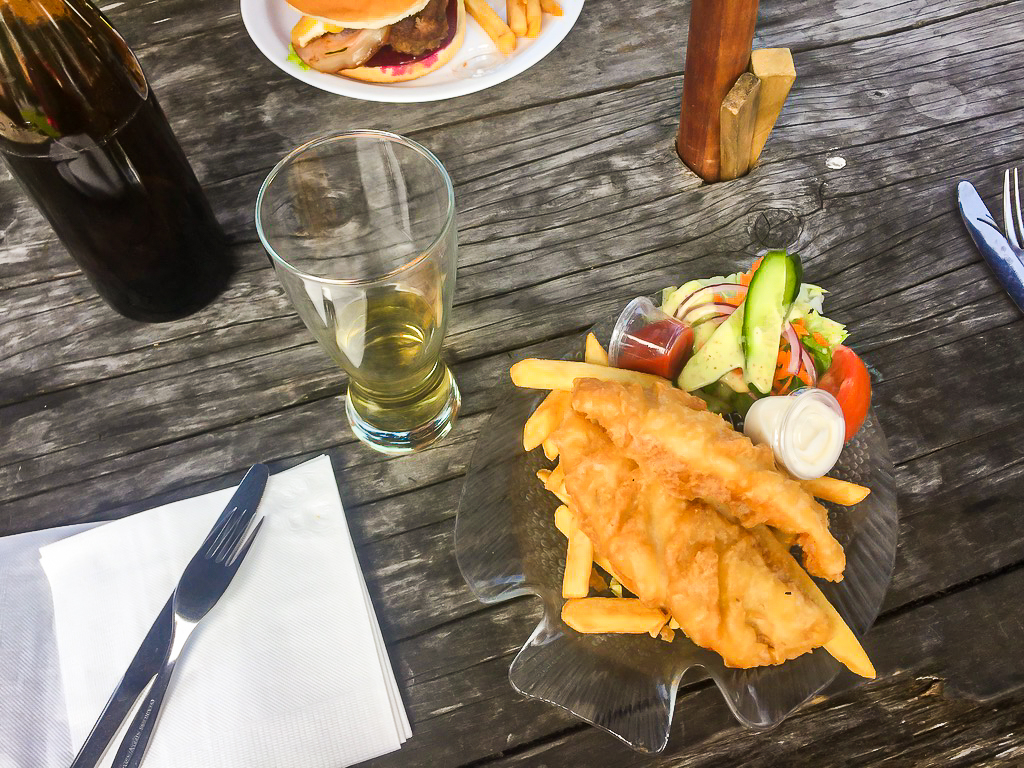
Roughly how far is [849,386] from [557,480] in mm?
514

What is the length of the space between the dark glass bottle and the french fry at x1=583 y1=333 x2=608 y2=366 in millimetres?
750

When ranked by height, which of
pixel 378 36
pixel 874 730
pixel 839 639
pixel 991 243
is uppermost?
pixel 378 36

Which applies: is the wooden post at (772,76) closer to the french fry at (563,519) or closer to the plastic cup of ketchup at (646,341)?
the plastic cup of ketchup at (646,341)

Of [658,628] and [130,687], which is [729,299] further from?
[130,687]

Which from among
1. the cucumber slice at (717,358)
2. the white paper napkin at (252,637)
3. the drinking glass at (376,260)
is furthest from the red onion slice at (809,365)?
the white paper napkin at (252,637)

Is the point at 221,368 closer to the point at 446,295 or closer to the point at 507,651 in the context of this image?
the point at 446,295

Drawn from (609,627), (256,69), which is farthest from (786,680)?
(256,69)

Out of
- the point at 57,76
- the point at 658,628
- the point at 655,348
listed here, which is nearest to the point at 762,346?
the point at 655,348

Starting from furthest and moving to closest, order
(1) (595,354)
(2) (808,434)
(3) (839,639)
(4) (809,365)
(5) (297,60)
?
(5) (297,60) → (4) (809,365) → (1) (595,354) → (2) (808,434) → (3) (839,639)

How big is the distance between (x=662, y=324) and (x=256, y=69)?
4.28ft

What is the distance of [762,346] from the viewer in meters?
1.28

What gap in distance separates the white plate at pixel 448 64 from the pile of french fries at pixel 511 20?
0.08ft

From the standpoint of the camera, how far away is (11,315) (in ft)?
5.23

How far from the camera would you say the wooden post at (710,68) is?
1.52 m
